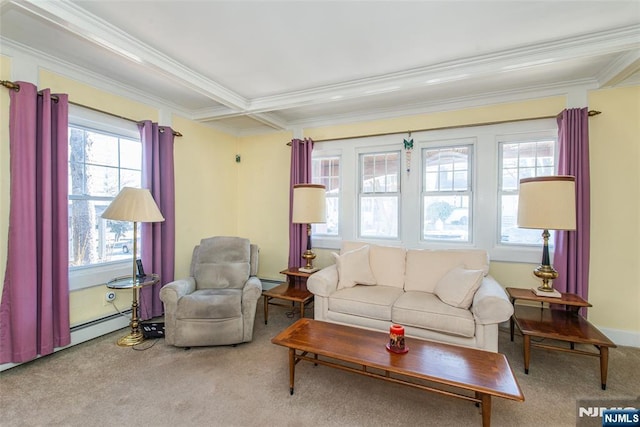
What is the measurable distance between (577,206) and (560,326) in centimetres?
122

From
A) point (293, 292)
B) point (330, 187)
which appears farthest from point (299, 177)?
point (293, 292)

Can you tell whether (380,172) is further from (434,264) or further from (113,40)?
(113,40)

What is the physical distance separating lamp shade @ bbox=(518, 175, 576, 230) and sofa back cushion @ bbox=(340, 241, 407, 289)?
1.22 metres

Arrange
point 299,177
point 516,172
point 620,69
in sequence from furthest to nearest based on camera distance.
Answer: point 299,177 < point 516,172 < point 620,69

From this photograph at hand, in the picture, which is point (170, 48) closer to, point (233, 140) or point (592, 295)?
point (233, 140)

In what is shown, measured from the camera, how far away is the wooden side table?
3139 mm

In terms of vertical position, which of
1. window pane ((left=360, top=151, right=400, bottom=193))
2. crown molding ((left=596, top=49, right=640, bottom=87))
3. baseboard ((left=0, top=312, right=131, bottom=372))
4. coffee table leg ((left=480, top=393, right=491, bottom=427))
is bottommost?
baseboard ((left=0, top=312, right=131, bottom=372))

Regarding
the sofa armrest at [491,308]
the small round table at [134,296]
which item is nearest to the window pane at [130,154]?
the small round table at [134,296]

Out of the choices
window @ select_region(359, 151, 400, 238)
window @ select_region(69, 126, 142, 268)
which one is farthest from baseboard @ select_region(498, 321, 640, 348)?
window @ select_region(69, 126, 142, 268)

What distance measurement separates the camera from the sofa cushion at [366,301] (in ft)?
8.73

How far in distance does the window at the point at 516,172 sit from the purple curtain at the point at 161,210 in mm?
3815

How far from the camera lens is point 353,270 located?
10.3 feet

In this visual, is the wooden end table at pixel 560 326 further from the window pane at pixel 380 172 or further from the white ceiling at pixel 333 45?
the white ceiling at pixel 333 45

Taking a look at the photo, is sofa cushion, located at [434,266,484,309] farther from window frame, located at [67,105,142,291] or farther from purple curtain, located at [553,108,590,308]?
window frame, located at [67,105,142,291]
